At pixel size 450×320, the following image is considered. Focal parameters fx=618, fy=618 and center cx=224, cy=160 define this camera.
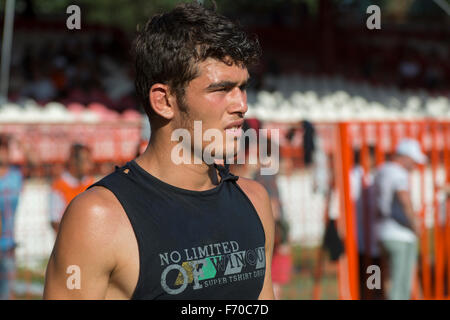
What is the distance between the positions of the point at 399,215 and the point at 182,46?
425cm

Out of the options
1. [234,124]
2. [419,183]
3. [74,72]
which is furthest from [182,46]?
[74,72]

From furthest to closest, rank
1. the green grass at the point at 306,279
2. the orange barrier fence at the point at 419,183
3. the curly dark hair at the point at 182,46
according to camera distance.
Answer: the green grass at the point at 306,279 < the orange barrier fence at the point at 419,183 < the curly dark hair at the point at 182,46

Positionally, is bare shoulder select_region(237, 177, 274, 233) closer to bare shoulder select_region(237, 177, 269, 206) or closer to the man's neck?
bare shoulder select_region(237, 177, 269, 206)

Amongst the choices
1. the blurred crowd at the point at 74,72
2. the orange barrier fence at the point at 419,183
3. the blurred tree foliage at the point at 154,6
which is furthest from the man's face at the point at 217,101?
the blurred tree foliage at the point at 154,6

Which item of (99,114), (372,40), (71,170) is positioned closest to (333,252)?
(71,170)

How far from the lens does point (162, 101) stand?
Answer: 211 centimetres

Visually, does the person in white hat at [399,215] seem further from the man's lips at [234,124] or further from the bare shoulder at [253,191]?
the man's lips at [234,124]

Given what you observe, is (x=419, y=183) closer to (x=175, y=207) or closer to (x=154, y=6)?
(x=175, y=207)

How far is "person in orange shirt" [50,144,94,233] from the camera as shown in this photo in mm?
5793

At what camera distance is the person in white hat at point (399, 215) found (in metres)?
5.76

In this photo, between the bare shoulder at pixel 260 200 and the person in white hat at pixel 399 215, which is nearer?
the bare shoulder at pixel 260 200

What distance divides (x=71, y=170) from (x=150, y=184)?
4008 millimetres

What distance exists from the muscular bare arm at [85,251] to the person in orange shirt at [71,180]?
13.1ft

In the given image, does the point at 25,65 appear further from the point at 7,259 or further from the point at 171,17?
the point at 171,17
